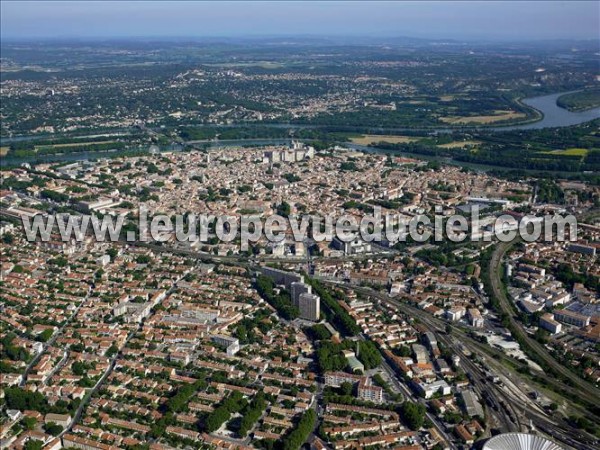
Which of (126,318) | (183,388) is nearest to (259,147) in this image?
(126,318)

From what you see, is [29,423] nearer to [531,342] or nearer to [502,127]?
[531,342]

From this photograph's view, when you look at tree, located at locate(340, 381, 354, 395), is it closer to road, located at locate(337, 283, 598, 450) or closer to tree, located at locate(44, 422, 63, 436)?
road, located at locate(337, 283, 598, 450)

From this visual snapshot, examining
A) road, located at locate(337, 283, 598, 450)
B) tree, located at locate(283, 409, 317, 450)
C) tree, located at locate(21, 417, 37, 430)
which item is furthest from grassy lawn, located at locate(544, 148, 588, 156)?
tree, located at locate(21, 417, 37, 430)

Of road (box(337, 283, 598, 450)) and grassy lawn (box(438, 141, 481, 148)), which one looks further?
grassy lawn (box(438, 141, 481, 148))

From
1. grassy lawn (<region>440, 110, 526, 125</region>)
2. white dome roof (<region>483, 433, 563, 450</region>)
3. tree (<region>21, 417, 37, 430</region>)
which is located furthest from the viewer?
grassy lawn (<region>440, 110, 526, 125</region>)

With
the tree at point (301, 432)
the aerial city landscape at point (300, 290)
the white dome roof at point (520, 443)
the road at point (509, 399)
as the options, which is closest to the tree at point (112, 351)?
the aerial city landscape at point (300, 290)

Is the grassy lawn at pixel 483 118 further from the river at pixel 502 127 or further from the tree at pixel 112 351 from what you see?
the tree at pixel 112 351
